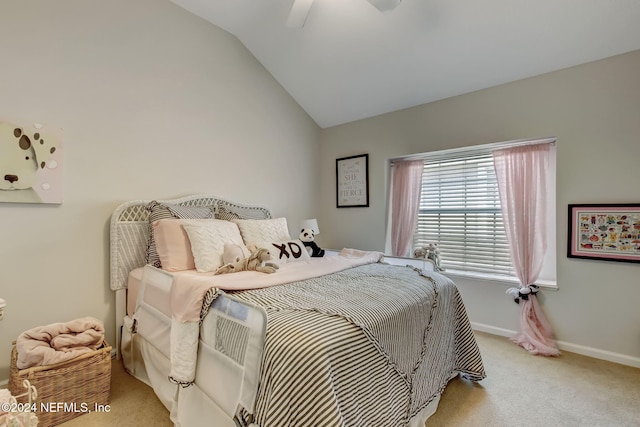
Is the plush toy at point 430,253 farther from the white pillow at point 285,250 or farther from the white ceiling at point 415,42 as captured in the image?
the white ceiling at point 415,42

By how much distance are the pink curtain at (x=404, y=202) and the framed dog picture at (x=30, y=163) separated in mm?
3102

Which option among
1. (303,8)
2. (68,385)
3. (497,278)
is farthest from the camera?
(497,278)

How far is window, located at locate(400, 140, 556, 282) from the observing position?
299 centimetres

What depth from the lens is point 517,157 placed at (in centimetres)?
278

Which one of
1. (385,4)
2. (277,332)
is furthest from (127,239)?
(385,4)

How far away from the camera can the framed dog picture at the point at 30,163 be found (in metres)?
1.91

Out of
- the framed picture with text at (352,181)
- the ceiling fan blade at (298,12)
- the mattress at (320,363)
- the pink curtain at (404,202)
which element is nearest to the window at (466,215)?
the pink curtain at (404,202)

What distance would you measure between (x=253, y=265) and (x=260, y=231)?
0.60m

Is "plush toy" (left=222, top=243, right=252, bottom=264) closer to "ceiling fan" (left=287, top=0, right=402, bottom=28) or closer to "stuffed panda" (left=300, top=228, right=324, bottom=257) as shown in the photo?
"stuffed panda" (left=300, top=228, right=324, bottom=257)

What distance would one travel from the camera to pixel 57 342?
5.76 ft

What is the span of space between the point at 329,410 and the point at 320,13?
2969 mm

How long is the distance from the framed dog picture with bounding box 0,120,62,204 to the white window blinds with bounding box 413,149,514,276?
3.34 meters

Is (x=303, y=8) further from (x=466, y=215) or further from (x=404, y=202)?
(x=466, y=215)

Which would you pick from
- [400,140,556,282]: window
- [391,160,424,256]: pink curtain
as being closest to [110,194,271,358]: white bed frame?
[391,160,424,256]: pink curtain
